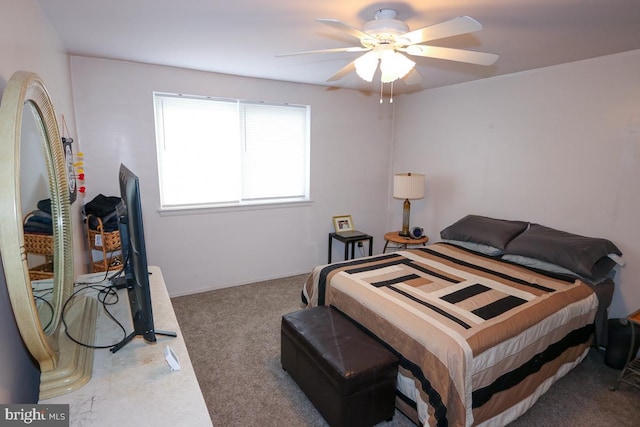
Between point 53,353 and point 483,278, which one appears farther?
point 483,278

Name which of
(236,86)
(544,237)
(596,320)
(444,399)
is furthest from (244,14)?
(596,320)

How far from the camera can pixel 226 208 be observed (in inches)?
143

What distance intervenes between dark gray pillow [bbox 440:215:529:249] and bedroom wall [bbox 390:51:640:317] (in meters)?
0.21

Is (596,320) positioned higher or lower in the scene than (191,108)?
lower

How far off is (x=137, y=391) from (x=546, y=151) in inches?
136

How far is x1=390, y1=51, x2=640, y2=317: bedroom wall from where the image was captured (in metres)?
2.57

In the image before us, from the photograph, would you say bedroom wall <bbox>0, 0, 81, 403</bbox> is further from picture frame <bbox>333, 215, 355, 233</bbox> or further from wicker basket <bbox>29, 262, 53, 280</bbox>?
picture frame <bbox>333, 215, 355, 233</bbox>

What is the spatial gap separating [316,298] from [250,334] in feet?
2.30

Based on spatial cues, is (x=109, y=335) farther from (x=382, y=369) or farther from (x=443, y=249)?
(x=443, y=249)

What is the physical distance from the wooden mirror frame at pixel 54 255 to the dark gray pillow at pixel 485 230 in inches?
117

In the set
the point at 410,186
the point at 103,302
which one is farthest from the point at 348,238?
the point at 103,302

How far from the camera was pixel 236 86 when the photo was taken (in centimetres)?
347

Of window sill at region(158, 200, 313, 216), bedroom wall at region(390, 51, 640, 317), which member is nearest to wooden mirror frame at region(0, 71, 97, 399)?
window sill at region(158, 200, 313, 216)

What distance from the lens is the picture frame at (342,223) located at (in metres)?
4.30
